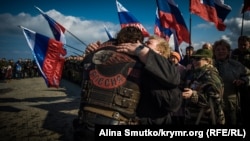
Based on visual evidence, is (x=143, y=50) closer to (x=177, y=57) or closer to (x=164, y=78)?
(x=164, y=78)

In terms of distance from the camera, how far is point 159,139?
7.54 feet

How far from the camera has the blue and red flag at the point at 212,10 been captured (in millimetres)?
6172

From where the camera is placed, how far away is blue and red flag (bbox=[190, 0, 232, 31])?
20.2 feet

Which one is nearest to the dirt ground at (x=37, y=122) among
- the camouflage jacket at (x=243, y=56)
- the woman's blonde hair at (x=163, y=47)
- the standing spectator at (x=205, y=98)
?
the standing spectator at (x=205, y=98)

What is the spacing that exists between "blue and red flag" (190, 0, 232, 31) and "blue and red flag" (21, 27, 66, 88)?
13.7ft

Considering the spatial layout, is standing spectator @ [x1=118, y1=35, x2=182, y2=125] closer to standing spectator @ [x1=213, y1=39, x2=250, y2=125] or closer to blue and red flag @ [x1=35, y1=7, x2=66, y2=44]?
standing spectator @ [x1=213, y1=39, x2=250, y2=125]

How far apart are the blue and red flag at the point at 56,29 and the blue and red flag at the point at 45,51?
1.79 feet

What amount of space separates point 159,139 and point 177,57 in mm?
2870

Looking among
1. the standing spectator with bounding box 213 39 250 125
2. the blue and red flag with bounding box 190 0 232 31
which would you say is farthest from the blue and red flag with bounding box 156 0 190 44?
the standing spectator with bounding box 213 39 250 125

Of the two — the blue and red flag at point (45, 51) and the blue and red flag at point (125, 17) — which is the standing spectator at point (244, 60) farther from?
the blue and red flag at point (45, 51)

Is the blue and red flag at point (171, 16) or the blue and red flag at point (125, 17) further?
the blue and red flag at point (125, 17)

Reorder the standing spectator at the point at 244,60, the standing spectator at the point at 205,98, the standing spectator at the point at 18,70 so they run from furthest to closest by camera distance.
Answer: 1. the standing spectator at the point at 18,70
2. the standing spectator at the point at 244,60
3. the standing spectator at the point at 205,98

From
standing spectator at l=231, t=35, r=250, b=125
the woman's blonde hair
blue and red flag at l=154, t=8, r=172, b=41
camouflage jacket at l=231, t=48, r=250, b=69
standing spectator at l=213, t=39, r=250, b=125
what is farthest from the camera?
blue and red flag at l=154, t=8, r=172, b=41

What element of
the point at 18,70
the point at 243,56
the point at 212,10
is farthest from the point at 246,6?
the point at 18,70
